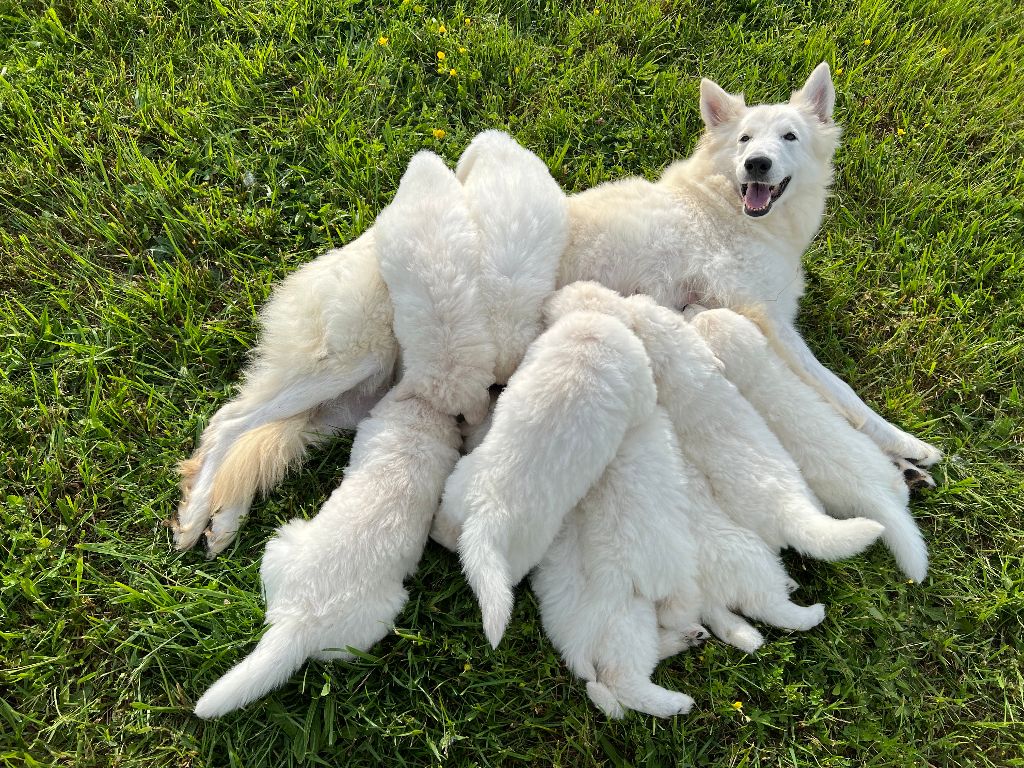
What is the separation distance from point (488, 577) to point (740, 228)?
225 centimetres

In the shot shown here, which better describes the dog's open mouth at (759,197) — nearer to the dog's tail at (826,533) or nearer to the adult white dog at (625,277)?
the adult white dog at (625,277)

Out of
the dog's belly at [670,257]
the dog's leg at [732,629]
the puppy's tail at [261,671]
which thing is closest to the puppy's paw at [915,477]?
the dog's belly at [670,257]

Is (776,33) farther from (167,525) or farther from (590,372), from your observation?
(167,525)

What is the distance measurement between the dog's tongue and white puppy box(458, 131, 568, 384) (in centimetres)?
103

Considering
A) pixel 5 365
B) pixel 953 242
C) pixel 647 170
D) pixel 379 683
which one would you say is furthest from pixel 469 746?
pixel 953 242

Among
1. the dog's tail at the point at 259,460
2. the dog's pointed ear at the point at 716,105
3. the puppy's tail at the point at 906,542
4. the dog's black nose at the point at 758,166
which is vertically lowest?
the dog's tail at the point at 259,460

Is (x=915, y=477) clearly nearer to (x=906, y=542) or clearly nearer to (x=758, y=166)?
(x=906, y=542)

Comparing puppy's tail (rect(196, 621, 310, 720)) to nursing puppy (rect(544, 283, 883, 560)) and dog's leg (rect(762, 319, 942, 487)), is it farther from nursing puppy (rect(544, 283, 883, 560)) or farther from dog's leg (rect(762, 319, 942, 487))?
dog's leg (rect(762, 319, 942, 487))

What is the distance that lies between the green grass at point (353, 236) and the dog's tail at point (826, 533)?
478 mm

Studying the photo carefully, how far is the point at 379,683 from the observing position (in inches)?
106

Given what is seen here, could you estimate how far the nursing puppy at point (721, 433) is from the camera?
270 cm

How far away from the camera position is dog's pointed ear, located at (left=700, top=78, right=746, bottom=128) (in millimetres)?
3646

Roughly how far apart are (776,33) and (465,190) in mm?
2970

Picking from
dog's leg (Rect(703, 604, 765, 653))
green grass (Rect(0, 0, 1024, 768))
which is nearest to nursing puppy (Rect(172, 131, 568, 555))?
green grass (Rect(0, 0, 1024, 768))
